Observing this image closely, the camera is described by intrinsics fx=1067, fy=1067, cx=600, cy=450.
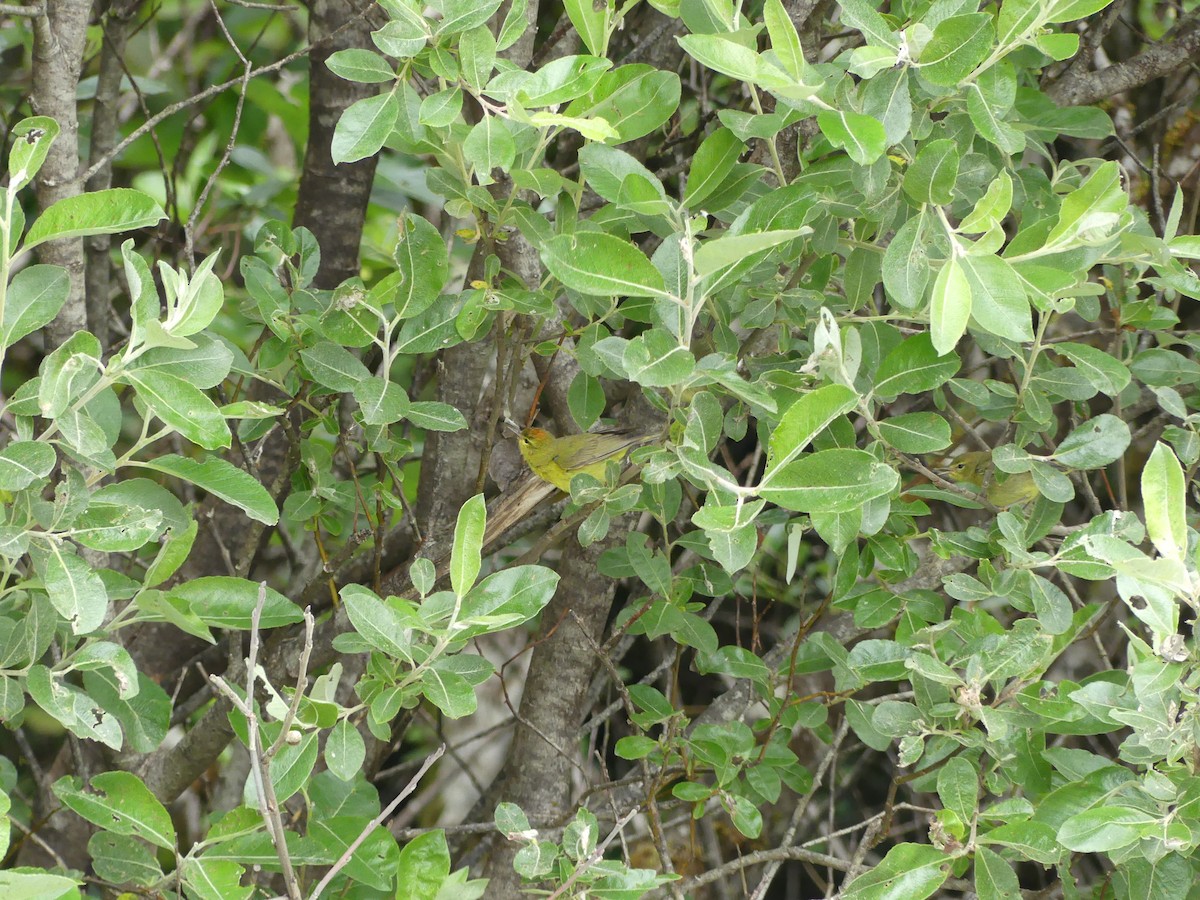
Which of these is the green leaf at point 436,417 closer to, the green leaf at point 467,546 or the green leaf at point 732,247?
the green leaf at point 467,546

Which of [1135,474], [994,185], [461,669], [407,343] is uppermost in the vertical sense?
[994,185]

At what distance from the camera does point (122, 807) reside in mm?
1071

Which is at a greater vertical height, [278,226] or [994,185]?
[994,185]

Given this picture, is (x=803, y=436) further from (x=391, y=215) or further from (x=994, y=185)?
(x=391, y=215)

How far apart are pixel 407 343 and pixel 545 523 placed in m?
0.55

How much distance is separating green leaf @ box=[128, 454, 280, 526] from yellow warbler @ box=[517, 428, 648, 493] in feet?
1.49

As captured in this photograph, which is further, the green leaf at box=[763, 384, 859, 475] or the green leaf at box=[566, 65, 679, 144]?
the green leaf at box=[566, 65, 679, 144]

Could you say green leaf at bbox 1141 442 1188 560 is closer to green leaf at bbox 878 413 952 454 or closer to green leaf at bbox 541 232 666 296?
green leaf at bbox 878 413 952 454

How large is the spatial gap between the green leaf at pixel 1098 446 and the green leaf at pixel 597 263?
57 cm

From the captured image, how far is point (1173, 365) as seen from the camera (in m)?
1.42

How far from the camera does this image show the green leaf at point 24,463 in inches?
35.6

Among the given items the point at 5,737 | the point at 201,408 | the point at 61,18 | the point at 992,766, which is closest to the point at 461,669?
the point at 201,408

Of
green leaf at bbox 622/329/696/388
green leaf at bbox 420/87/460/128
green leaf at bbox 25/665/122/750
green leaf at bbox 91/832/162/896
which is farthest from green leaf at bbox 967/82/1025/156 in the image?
green leaf at bbox 91/832/162/896

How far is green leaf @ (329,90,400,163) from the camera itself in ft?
3.26
